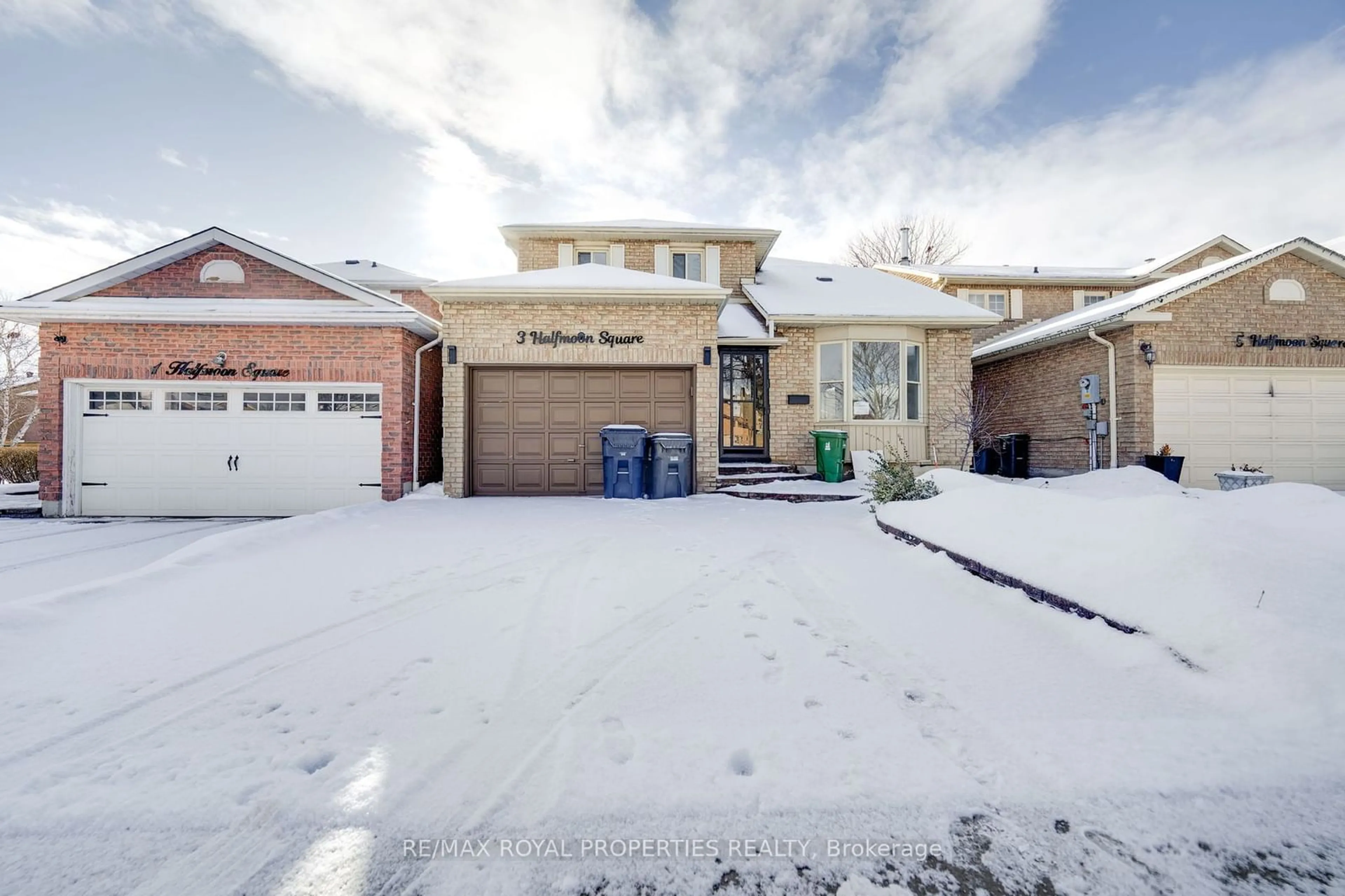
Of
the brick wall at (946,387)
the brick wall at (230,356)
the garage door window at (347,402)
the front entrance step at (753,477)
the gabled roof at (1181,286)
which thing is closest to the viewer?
the brick wall at (230,356)

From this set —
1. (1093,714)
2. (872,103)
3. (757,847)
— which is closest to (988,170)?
(872,103)

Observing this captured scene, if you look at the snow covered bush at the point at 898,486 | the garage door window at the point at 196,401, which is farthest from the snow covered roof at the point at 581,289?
the snow covered bush at the point at 898,486

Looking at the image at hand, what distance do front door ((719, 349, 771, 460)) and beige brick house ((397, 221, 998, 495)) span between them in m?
0.03

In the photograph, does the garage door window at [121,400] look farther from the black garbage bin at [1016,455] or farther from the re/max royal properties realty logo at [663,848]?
the black garbage bin at [1016,455]

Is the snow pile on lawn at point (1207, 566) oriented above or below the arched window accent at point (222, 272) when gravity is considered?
below

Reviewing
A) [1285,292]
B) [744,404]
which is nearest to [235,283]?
[744,404]

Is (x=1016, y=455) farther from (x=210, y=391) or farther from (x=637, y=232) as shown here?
(x=210, y=391)

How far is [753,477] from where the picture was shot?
1038 centimetres

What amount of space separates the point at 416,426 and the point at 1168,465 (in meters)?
13.4

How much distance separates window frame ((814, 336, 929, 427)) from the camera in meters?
11.4

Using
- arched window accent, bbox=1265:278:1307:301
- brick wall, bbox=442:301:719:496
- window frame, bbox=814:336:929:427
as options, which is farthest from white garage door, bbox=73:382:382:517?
arched window accent, bbox=1265:278:1307:301

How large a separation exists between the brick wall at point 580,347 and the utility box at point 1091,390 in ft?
24.7

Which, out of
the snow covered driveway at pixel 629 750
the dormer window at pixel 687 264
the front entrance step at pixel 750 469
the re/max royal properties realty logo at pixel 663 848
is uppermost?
the dormer window at pixel 687 264

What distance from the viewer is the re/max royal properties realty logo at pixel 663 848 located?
1541mm
